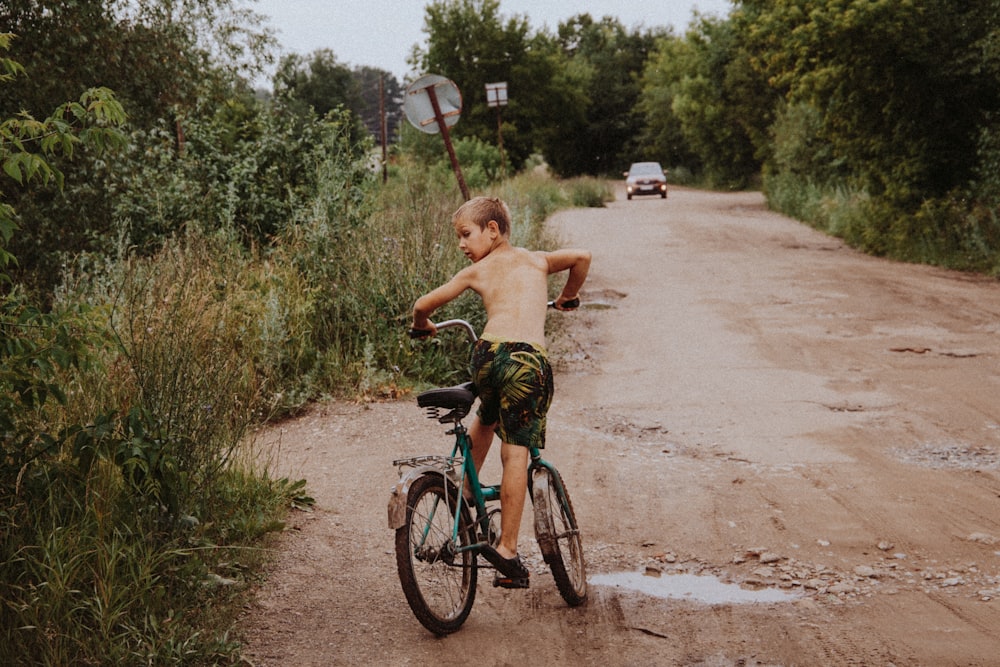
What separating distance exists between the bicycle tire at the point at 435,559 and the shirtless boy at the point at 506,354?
16cm

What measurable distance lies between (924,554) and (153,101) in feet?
29.8

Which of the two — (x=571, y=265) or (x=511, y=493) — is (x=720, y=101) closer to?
(x=571, y=265)

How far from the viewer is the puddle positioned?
4.75 meters

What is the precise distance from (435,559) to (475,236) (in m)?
1.42

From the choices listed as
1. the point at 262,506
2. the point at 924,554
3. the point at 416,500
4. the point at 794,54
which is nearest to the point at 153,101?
the point at 262,506

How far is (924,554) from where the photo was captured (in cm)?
523

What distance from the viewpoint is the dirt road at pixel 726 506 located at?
4.23 metres

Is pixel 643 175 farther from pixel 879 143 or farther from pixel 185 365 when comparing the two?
pixel 185 365

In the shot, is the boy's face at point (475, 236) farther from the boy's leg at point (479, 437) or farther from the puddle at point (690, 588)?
the puddle at point (690, 588)

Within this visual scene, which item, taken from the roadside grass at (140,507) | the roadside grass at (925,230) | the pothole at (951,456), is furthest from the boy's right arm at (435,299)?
the roadside grass at (925,230)

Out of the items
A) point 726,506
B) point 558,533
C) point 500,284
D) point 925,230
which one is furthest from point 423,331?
point 925,230

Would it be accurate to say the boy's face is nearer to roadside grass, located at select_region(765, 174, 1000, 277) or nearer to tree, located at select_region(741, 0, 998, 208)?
roadside grass, located at select_region(765, 174, 1000, 277)

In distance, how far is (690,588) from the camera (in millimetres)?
4922

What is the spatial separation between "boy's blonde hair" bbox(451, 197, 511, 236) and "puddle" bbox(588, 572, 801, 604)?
75.4 inches
